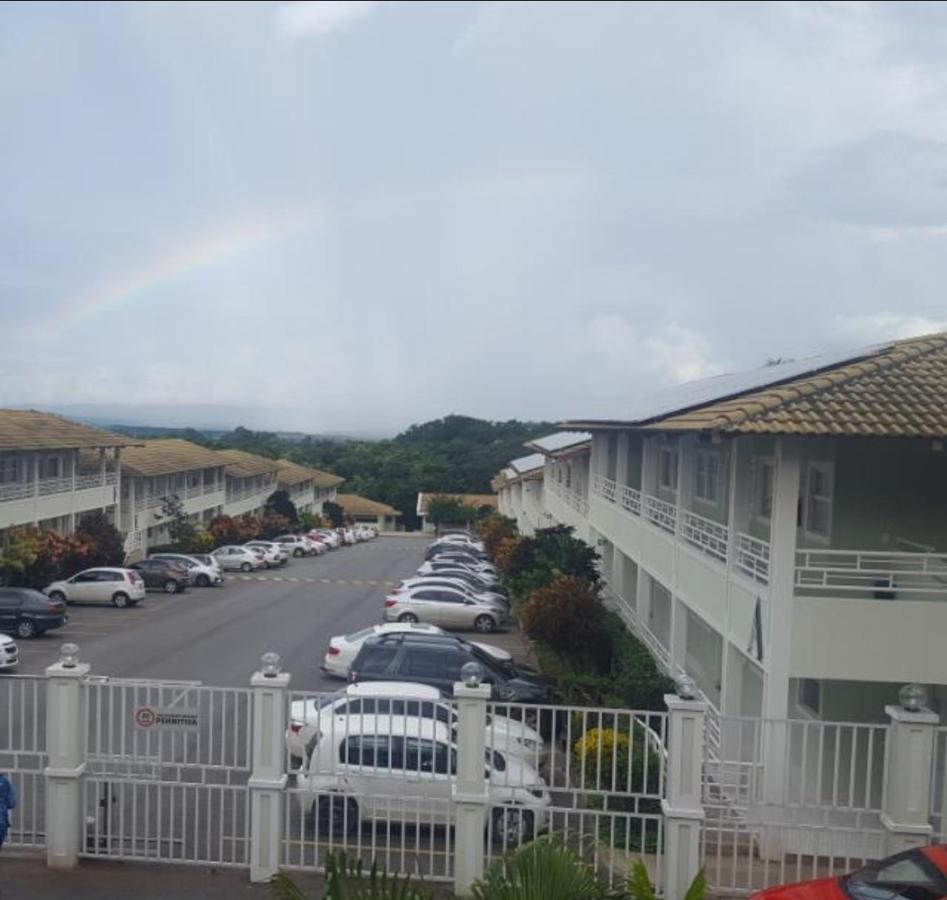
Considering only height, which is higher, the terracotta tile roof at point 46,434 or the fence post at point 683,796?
the terracotta tile roof at point 46,434

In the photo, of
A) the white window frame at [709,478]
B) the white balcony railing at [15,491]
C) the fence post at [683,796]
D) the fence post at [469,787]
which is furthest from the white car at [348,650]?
the white balcony railing at [15,491]

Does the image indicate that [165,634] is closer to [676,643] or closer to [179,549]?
[676,643]

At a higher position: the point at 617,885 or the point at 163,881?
the point at 617,885

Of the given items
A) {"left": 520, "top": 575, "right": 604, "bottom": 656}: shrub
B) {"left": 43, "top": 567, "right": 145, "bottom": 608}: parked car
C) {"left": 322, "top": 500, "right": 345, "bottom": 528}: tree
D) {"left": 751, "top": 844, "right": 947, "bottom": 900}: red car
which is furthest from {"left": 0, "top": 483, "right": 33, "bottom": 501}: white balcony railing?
{"left": 322, "top": 500, "right": 345, "bottom": 528}: tree

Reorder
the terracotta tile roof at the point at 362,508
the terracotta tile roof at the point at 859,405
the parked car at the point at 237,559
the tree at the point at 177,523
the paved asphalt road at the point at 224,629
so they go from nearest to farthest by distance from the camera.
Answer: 1. the terracotta tile roof at the point at 859,405
2. the paved asphalt road at the point at 224,629
3. the parked car at the point at 237,559
4. the tree at the point at 177,523
5. the terracotta tile roof at the point at 362,508

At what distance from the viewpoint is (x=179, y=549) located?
4697cm

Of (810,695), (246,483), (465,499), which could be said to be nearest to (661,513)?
(810,695)

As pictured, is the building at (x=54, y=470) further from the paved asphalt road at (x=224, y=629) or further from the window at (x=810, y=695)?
the window at (x=810, y=695)

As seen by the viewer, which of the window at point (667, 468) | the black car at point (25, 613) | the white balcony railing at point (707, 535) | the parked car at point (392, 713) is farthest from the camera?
the black car at point (25, 613)

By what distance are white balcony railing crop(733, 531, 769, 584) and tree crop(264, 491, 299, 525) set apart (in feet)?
183

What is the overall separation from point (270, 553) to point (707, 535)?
35337 mm

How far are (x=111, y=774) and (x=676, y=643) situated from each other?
11341mm

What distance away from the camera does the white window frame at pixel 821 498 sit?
45.8 feet

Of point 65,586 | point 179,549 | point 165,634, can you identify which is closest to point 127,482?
point 179,549
